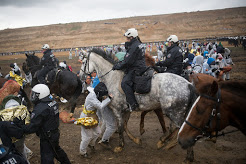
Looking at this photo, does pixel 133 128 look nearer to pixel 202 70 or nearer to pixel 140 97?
pixel 140 97

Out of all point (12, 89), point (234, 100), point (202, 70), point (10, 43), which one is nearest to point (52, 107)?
point (12, 89)

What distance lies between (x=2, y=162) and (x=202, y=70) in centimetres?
1087

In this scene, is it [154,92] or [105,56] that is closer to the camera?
[154,92]

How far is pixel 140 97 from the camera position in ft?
18.1

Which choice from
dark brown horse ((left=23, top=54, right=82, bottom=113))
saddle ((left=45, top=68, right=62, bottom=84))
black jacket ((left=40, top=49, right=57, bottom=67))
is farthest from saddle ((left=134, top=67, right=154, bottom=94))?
black jacket ((left=40, top=49, right=57, bottom=67))

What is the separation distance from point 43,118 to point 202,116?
2.93 m

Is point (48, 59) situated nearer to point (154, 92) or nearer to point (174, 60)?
point (174, 60)

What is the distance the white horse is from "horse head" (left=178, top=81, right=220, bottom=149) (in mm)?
1896

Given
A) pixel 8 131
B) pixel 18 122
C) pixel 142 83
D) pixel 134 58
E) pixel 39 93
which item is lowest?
pixel 8 131

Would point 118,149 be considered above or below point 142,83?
below

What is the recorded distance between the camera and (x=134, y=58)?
5461 mm

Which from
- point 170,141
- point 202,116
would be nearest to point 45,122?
point 202,116

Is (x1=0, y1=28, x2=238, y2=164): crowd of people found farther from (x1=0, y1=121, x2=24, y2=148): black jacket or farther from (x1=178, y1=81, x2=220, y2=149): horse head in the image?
(x1=178, y1=81, x2=220, y2=149): horse head

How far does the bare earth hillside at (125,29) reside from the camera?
53.5 metres
